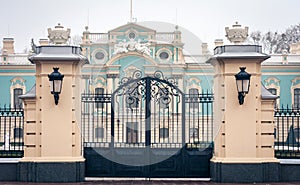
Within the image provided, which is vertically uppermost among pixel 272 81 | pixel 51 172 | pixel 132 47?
pixel 132 47

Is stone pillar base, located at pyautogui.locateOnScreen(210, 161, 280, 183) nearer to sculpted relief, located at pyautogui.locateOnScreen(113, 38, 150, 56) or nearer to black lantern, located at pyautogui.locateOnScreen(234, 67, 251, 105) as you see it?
black lantern, located at pyautogui.locateOnScreen(234, 67, 251, 105)

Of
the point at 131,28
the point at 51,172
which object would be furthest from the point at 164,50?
the point at 51,172

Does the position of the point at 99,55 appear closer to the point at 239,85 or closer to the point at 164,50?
the point at 164,50

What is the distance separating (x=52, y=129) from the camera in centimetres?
1098

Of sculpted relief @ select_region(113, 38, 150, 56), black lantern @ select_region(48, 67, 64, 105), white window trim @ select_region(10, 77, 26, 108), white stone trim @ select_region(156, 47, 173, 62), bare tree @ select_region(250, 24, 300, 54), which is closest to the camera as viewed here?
black lantern @ select_region(48, 67, 64, 105)

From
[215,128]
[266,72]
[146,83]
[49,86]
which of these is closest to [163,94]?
[146,83]

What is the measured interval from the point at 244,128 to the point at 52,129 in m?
3.92

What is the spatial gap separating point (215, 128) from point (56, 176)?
3.47 meters

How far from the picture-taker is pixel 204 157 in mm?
11406

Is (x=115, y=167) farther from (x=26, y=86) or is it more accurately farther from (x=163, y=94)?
(x=26, y=86)

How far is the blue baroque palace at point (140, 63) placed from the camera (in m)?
35.6

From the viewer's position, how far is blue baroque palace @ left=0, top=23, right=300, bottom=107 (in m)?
35.6

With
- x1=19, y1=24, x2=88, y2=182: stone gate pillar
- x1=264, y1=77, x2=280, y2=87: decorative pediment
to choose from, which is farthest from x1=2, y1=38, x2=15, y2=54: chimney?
x1=19, y1=24, x2=88, y2=182: stone gate pillar

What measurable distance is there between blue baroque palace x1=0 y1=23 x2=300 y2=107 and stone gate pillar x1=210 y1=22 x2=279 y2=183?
77.6ft
